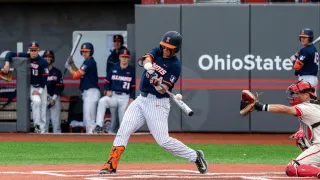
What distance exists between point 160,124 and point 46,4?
10.2 m

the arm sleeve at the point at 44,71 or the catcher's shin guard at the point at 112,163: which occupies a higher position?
the arm sleeve at the point at 44,71

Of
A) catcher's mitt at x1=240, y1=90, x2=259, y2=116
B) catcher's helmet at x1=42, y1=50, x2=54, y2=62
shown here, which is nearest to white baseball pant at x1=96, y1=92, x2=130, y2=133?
catcher's helmet at x1=42, y1=50, x2=54, y2=62

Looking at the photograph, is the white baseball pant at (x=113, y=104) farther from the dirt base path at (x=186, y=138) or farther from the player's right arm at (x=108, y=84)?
the dirt base path at (x=186, y=138)

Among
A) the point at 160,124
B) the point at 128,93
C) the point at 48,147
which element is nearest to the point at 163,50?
the point at 160,124

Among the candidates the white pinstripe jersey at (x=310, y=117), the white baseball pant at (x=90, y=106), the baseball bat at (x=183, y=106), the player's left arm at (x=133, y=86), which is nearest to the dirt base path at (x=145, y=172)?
the white pinstripe jersey at (x=310, y=117)

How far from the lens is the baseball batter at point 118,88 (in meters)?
17.9

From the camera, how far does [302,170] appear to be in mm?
10008

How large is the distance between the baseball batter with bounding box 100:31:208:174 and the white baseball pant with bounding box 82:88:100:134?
776 cm

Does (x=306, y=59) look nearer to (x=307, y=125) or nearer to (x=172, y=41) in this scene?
(x=307, y=125)

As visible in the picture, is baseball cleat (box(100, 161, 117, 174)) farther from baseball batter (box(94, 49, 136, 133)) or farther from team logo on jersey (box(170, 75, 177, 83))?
baseball batter (box(94, 49, 136, 133))

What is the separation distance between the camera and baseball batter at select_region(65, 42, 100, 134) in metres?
18.1

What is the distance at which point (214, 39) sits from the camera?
18.3 m

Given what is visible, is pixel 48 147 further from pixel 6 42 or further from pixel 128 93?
→ pixel 6 42

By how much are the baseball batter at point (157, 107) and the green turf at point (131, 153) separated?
7.99ft
